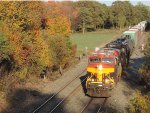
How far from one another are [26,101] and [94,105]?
4.76 m

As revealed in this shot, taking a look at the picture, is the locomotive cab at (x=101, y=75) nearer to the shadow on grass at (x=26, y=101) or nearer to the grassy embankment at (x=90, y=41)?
the shadow on grass at (x=26, y=101)

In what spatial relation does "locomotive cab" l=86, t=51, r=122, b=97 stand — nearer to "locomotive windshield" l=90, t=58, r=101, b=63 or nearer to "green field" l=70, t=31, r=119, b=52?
"locomotive windshield" l=90, t=58, r=101, b=63

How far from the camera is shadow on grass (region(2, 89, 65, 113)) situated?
64.2 feet

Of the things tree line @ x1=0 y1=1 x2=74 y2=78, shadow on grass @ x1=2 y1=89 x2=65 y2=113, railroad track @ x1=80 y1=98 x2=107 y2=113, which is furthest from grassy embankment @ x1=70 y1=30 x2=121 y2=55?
railroad track @ x1=80 y1=98 x2=107 y2=113

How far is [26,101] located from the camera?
21.5 meters

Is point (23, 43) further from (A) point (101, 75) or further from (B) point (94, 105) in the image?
(B) point (94, 105)

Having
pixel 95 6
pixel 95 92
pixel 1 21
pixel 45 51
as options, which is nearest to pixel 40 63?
pixel 45 51

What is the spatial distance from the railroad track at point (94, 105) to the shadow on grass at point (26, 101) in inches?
58.4

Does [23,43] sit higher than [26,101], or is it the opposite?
[23,43]

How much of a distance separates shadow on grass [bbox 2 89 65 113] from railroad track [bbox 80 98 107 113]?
148cm

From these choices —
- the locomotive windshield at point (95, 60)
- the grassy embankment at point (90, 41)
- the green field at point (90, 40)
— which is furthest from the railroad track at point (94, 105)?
the green field at point (90, 40)

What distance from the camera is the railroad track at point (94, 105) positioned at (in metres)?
19.3

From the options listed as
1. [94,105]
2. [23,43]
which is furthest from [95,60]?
[23,43]

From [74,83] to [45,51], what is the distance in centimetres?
398
